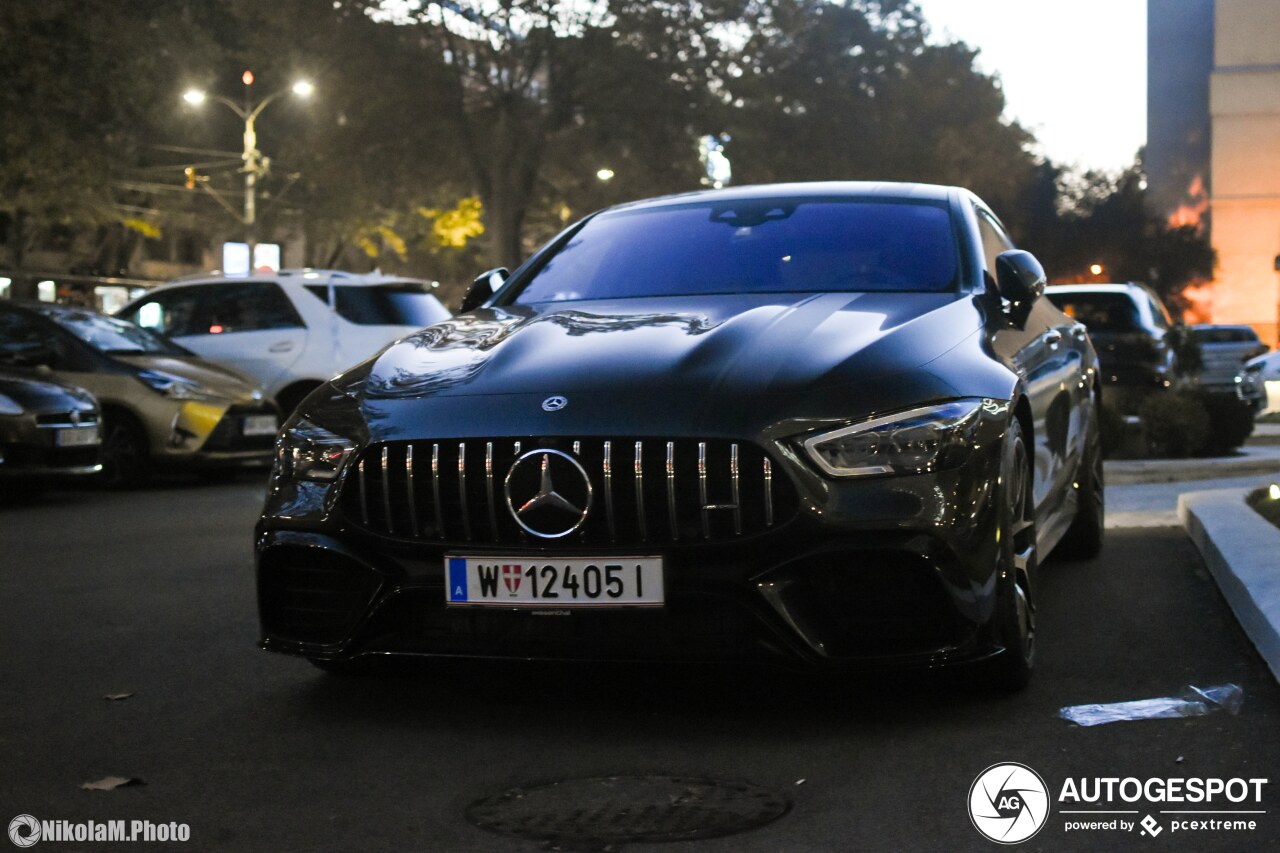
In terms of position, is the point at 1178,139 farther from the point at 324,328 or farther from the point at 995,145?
the point at 324,328

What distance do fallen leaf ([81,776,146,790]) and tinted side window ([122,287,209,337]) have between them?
42.6ft

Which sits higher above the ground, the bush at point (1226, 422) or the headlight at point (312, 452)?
the headlight at point (312, 452)

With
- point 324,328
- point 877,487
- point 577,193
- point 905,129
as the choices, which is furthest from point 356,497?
point 905,129

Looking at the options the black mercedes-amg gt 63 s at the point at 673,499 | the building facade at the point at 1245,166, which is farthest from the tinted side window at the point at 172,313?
the building facade at the point at 1245,166

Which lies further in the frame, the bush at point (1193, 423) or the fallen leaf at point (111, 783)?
the bush at point (1193, 423)

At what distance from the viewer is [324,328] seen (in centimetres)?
1706

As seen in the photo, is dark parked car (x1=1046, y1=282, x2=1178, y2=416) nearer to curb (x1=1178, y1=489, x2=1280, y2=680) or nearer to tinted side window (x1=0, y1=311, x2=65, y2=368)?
curb (x1=1178, y1=489, x2=1280, y2=680)

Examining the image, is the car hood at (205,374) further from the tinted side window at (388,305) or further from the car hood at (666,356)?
the car hood at (666,356)

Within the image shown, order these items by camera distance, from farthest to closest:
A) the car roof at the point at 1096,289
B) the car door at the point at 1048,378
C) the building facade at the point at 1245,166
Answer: the building facade at the point at 1245,166
the car roof at the point at 1096,289
the car door at the point at 1048,378

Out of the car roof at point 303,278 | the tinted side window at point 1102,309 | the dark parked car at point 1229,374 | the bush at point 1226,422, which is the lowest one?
the dark parked car at point 1229,374

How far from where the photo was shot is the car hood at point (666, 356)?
199 inches

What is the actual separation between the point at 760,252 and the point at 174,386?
9.36 meters

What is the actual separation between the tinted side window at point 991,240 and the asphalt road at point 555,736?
4.23 feet

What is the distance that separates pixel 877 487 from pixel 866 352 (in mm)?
482
